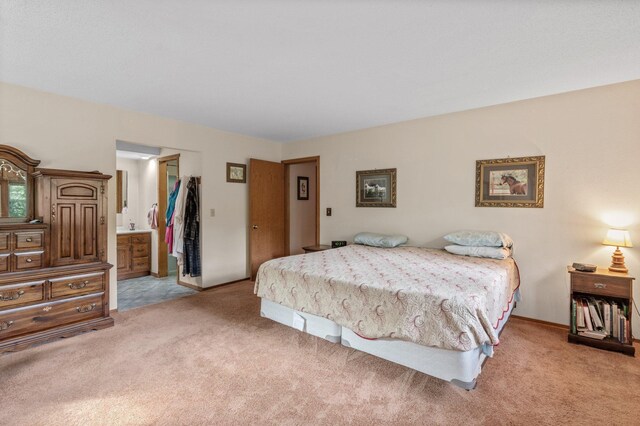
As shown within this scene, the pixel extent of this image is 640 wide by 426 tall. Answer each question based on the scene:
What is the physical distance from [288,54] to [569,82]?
8.48 feet

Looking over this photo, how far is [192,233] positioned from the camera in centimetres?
442

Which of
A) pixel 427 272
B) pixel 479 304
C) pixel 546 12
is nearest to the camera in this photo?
pixel 546 12

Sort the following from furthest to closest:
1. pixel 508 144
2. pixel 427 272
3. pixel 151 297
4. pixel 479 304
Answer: pixel 151 297
pixel 508 144
pixel 427 272
pixel 479 304

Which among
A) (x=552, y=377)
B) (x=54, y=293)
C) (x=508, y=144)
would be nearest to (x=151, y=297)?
(x=54, y=293)

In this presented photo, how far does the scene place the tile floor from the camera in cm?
390

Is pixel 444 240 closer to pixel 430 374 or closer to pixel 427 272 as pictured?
pixel 427 272

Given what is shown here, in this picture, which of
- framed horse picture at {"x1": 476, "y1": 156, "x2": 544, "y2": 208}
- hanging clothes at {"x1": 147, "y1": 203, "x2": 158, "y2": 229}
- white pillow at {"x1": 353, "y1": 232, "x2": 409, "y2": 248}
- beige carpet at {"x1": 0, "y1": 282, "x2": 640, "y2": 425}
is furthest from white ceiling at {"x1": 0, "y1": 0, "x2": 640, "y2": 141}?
beige carpet at {"x1": 0, "y1": 282, "x2": 640, "y2": 425}

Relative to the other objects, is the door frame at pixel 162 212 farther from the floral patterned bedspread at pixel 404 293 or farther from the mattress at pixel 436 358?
the mattress at pixel 436 358

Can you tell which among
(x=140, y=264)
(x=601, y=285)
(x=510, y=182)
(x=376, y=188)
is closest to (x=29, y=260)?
(x=140, y=264)

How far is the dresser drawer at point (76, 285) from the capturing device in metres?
2.75

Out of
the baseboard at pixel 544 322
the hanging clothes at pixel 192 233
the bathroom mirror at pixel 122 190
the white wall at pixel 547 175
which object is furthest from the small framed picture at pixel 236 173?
the baseboard at pixel 544 322

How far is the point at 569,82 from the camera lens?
2.77 meters

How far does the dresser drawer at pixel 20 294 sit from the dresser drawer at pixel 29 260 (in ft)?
0.49

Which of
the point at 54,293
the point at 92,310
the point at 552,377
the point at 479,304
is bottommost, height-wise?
the point at 552,377
